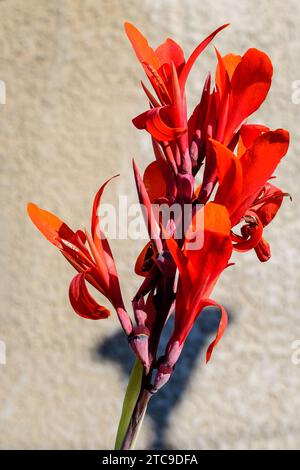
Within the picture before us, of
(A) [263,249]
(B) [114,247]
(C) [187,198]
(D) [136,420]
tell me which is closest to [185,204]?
(C) [187,198]

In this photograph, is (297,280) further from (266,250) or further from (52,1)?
(52,1)

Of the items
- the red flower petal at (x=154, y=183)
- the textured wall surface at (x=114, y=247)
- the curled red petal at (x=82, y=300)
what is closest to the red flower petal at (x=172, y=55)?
the red flower petal at (x=154, y=183)

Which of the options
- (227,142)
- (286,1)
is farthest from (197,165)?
(286,1)

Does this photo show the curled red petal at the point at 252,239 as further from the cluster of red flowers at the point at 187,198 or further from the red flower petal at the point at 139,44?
the red flower petal at the point at 139,44

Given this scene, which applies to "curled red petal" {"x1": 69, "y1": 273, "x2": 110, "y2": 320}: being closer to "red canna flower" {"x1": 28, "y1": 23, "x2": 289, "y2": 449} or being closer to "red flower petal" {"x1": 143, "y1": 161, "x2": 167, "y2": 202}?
"red canna flower" {"x1": 28, "y1": 23, "x2": 289, "y2": 449}

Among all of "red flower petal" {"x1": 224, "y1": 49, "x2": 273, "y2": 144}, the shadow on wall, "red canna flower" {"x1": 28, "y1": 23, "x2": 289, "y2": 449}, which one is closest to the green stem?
"red canna flower" {"x1": 28, "y1": 23, "x2": 289, "y2": 449}

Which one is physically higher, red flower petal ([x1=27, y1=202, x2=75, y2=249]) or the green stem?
red flower petal ([x1=27, y1=202, x2=75, y2=249])
